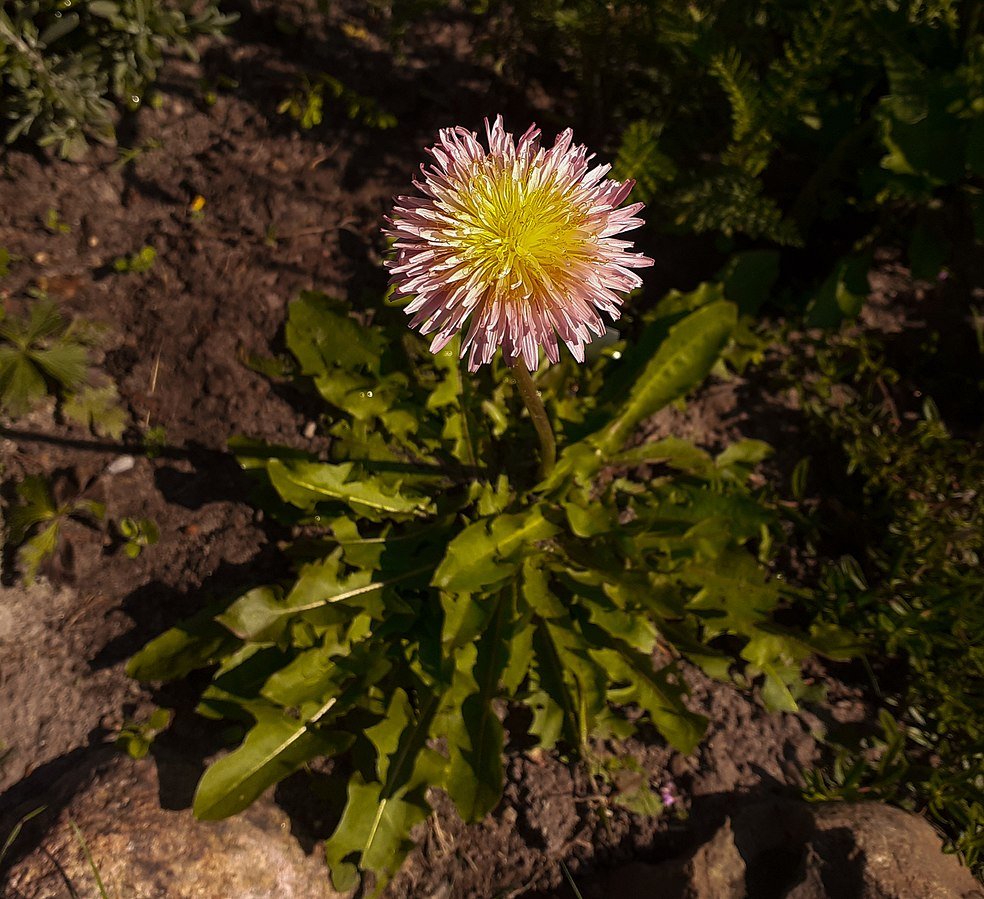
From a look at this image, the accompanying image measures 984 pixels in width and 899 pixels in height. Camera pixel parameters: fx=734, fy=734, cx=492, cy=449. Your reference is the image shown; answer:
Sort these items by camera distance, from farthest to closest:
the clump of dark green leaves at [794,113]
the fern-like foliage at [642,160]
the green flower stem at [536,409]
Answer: the fern-like foliage at [642,160], the clump of dark green leaves at [794,113], the green flower stem at [536,409]

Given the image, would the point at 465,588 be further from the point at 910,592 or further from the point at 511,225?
the point at 910,592

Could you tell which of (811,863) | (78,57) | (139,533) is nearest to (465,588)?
(811,863)

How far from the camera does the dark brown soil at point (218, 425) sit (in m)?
2.96

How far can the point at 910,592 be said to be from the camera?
129 inches

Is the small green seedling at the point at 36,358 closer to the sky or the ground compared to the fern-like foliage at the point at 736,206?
closer to the ground

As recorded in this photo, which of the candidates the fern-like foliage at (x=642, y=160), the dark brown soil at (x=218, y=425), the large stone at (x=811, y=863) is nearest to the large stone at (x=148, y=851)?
the dark brown soil at (x=218, y=425)

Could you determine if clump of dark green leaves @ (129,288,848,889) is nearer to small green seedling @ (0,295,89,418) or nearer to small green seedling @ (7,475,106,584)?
small green seedling @ (7,475,106,584)

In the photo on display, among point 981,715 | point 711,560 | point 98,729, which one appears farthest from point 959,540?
point 98,729

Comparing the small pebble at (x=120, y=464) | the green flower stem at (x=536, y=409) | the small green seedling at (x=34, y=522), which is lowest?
the small green seedling at (x=34, y=522)

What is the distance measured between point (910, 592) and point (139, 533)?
11.5 feet

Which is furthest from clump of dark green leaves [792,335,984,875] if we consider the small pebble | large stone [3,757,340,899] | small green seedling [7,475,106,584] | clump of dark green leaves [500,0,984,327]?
small green seedling [7,475,106,584]

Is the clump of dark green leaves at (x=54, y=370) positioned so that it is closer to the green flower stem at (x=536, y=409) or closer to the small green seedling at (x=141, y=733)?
the small green seedling at (x=141, y=733)

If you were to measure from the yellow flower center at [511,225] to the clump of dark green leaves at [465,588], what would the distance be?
80cm

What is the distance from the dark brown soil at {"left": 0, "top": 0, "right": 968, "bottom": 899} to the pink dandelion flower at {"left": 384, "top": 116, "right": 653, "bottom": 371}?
1748 millimetres
